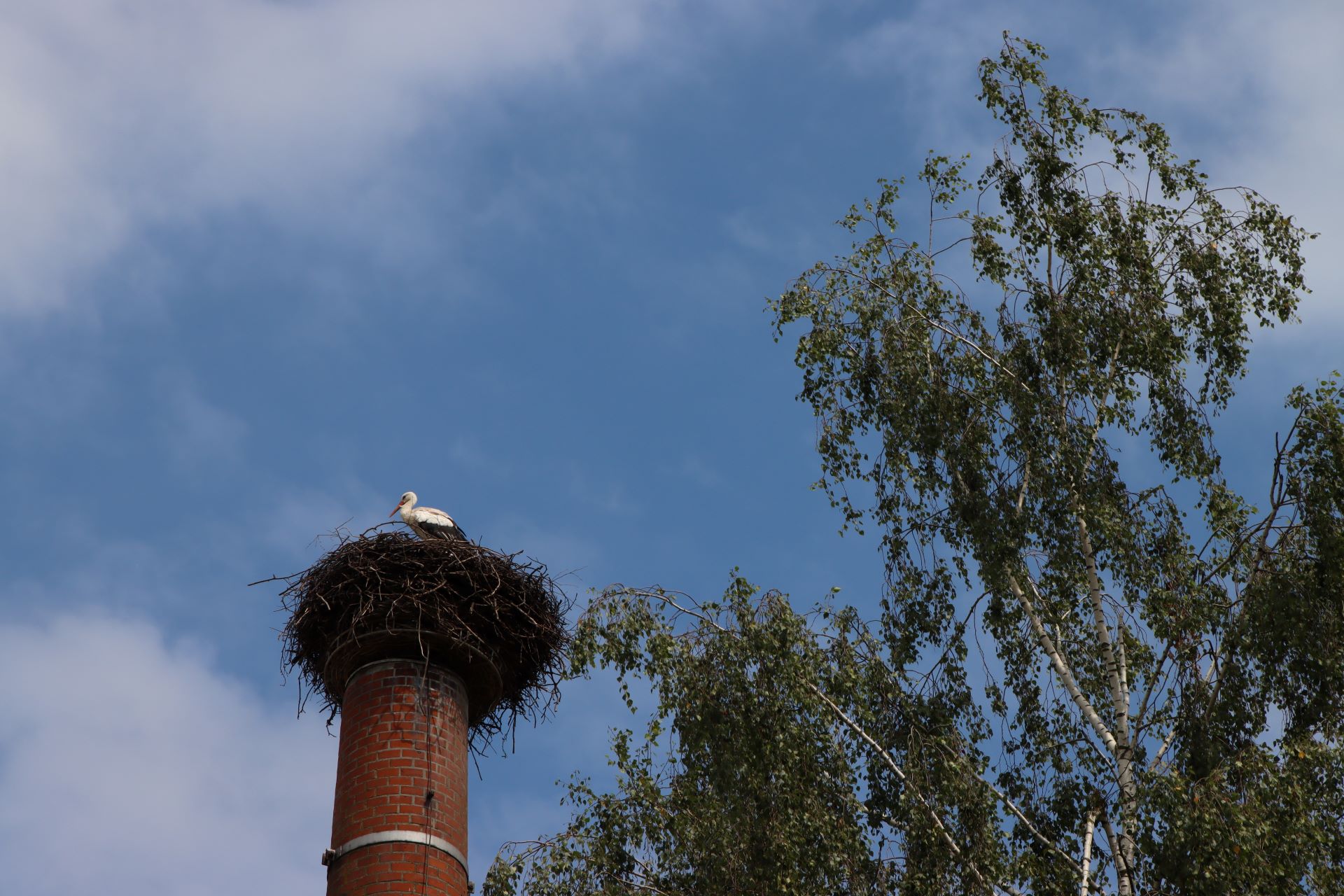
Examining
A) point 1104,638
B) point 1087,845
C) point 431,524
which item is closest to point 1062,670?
point 1104,638

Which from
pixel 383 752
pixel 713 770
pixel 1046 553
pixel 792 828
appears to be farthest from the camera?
pixel 1046 553

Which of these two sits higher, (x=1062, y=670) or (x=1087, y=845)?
(x=1062, y=670)

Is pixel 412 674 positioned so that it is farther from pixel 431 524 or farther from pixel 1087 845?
pixel 1087 845

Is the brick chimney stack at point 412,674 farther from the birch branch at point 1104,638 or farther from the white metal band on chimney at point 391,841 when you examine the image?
the birch branch at point 1104,638

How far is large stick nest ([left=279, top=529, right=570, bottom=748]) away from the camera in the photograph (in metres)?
13.6

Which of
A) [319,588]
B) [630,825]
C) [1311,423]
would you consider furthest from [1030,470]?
[319,588]

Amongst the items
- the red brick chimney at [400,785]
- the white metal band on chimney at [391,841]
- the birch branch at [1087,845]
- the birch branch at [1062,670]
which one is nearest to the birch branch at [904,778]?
the birch branch at [1087,845]

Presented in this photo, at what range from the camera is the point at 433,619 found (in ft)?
44.9

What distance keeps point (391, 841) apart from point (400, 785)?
0.48 meters

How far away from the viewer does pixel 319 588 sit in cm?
1434

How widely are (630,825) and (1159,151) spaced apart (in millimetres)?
10109

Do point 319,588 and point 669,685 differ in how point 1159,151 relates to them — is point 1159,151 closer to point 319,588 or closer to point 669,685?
point 669,685

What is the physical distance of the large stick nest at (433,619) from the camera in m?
13.6

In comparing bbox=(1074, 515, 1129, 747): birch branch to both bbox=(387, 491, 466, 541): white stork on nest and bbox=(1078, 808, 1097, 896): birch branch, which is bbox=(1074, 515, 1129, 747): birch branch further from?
bbox=(387, 491, 466, 541): white stork on nest
